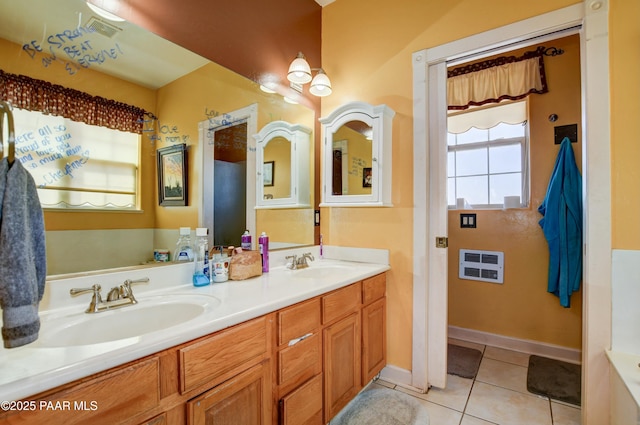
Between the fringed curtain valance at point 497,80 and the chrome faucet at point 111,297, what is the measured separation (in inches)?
113

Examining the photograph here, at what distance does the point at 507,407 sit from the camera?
1.77 meters

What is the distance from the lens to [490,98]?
260 cm

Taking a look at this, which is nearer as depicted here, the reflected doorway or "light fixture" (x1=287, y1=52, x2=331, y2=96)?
the reflected doorway

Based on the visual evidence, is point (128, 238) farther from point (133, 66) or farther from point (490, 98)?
point (490, 98)

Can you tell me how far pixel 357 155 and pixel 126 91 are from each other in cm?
138

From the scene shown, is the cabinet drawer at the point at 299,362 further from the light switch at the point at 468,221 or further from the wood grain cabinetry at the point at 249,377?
the light switch at the point at 468,221

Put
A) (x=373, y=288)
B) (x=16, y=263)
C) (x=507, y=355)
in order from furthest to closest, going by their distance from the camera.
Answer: (x=507, y=355), (x=373, y=288), (x=16, y=263)

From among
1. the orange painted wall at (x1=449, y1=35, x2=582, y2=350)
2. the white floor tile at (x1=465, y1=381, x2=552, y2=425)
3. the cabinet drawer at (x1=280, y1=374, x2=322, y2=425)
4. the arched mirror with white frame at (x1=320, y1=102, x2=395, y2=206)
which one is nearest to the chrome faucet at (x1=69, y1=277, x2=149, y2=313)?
the cabinet drawer at (x1=280, y1=374, x2=322, y2=425)

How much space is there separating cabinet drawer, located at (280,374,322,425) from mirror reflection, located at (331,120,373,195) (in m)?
1.19

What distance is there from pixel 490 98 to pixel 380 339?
2.25 metres

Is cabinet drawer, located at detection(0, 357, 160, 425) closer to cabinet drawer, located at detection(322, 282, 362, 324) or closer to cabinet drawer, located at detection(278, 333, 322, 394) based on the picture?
cabinet drawer, located at detection(278, 333, 322, 394)

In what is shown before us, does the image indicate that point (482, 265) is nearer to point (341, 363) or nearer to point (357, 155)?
point (357, 155)

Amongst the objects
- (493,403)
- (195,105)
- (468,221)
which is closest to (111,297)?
(195,105)

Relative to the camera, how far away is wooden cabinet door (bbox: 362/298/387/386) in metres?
1.77
